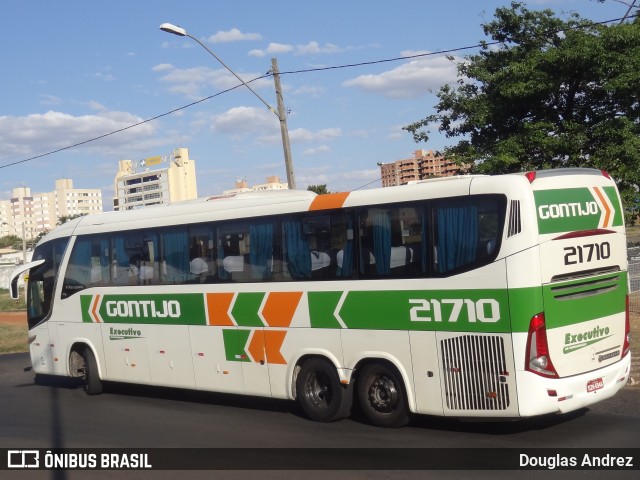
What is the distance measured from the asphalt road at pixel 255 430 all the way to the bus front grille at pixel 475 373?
0.51 meters

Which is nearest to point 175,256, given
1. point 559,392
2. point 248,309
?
point 248,309

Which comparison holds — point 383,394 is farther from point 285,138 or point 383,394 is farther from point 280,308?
point 285,138

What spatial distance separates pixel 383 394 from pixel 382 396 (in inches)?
1.4

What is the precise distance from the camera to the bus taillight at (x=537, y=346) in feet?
29.6

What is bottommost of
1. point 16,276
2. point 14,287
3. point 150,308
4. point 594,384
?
point 594,384

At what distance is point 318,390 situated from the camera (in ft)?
37.7

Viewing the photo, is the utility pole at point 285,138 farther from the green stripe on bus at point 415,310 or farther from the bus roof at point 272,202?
the green stripe on bus at point 415,310

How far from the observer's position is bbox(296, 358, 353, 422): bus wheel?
11031mm

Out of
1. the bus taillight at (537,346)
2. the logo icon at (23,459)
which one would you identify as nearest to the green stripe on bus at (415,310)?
the bus taillight at (537,346)

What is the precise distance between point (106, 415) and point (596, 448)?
7.64m

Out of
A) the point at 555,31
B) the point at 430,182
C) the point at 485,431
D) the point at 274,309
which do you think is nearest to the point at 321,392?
the point at 274,309

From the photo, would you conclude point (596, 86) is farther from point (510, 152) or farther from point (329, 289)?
point (329, 289)

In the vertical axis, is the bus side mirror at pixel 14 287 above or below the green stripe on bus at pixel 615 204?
below

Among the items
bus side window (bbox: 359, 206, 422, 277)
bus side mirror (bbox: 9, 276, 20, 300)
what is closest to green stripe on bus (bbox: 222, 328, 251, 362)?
bus side window (bbox: 359, 206, 422, 277)
